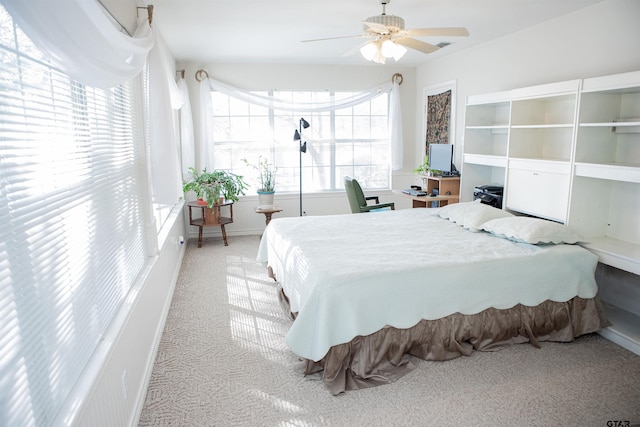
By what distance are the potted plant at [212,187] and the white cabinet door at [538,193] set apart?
3.25 m

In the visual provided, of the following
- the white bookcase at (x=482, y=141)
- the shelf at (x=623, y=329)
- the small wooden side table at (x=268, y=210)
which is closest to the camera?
the shelf at (x=623, y=329)

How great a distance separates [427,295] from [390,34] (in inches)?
73.9

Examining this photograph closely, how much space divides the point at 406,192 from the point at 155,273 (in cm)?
336

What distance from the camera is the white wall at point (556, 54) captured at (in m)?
3.20

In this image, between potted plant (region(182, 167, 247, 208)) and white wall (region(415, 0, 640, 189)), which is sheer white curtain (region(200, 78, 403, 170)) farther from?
white wall (region(415, 0, 640, 189))

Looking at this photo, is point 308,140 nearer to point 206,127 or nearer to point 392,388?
point 206,127

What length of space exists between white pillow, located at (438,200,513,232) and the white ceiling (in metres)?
1.65

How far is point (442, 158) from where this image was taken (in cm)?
530

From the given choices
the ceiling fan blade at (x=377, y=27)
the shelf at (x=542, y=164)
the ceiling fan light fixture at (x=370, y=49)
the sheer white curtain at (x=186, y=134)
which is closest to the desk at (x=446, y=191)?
the shelf at (x=542, y=164)

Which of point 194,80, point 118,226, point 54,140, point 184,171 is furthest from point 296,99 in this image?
point 54,140

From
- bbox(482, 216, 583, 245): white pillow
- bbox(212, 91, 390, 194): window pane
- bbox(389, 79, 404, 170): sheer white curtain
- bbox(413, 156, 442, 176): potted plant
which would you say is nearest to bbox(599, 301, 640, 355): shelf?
bbox(482, 216, 583, 245): white pillow

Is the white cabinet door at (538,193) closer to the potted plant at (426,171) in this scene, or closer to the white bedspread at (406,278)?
the white bedspread at (406,278)

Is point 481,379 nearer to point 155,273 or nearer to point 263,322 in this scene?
point 263,322

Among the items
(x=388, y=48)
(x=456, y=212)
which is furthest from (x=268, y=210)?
(x=388, y=48)
